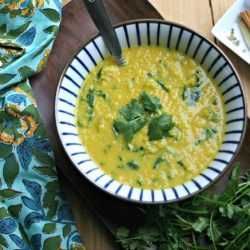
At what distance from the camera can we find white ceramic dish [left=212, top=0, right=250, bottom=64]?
1.85 m

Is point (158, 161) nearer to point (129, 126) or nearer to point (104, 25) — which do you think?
point (129, 126)

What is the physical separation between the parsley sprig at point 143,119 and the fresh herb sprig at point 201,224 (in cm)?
23

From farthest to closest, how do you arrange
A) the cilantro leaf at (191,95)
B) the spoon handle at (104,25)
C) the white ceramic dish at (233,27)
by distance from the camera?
the white ceramic dish at (233,27) < the cilantro leaf at (191,95) < the spoon handle at (104,25)

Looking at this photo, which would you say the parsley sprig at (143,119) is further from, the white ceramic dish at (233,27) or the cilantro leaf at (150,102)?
the white ceramic dish at (233,27)

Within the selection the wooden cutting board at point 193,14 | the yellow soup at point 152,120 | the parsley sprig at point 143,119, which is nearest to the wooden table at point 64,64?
the wooden cutting board at point 193,14

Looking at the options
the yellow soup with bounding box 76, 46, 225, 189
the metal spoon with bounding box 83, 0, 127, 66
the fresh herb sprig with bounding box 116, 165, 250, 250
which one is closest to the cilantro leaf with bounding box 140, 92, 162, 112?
the yellow soup with bounding box 76, 46, 225, 189

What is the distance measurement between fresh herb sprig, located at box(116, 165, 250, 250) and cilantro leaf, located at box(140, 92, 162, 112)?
0.30 m

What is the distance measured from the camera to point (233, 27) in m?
1.91

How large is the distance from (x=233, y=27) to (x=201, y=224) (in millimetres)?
693

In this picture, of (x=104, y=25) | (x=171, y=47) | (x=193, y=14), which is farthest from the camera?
(x=193, y=14)

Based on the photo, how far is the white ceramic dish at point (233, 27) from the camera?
185 cm

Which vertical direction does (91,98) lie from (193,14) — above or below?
below

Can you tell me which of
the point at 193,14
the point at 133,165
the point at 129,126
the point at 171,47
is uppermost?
the point at 193,14

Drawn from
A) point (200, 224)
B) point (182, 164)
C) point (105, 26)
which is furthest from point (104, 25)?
point (200, 224)
